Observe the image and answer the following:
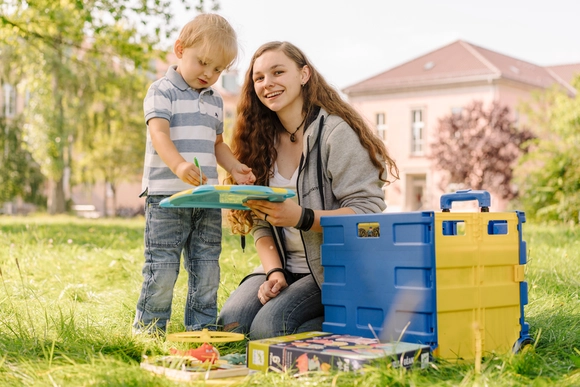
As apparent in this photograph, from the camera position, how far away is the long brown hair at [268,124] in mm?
3105

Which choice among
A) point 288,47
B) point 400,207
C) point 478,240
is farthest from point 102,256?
point 400,207


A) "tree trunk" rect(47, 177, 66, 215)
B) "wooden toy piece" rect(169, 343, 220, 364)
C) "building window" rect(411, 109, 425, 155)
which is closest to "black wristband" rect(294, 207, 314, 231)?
"wooden toy piece" rect(169, 343, 220, 364)

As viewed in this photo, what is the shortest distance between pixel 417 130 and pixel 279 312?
2741cm

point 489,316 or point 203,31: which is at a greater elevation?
point 203,31

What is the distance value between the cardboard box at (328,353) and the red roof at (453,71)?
1057 inches

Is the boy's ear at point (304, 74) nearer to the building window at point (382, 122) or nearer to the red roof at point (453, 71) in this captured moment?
the red roof at point (453, 71)

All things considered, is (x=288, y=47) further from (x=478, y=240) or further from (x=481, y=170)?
(x=481, y=170)

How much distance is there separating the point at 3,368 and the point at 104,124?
63.9 ft

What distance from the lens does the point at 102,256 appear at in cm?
560

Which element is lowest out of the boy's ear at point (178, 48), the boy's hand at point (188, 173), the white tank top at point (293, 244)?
the white tank top at point (293, 244)

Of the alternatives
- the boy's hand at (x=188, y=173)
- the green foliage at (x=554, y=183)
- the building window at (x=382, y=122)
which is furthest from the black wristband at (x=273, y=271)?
the building window at (x=382, y=122)

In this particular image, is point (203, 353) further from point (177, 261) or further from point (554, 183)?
point (554, 183)

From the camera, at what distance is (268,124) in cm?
335

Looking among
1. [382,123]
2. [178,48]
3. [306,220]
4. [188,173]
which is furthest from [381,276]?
[382,123]
